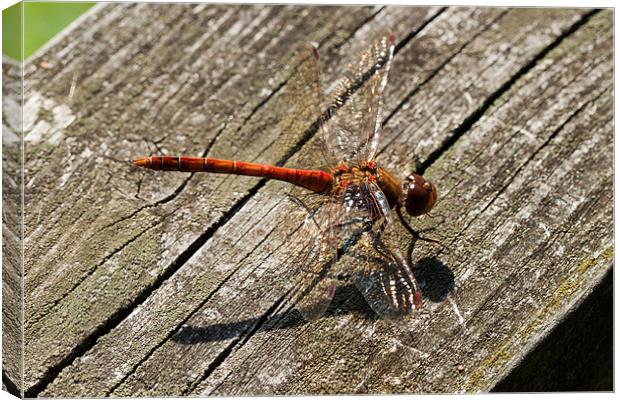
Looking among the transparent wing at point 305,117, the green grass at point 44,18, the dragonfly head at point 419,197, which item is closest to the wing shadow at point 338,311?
the dragonfly head at point 419,197

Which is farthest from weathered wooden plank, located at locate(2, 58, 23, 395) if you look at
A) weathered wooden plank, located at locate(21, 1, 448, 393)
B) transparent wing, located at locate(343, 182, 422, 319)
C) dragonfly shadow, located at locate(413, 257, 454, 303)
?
dragonfly shadow, located at locate(413, 257, 454, 303)

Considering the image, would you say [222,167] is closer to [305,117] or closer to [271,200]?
[271,200]

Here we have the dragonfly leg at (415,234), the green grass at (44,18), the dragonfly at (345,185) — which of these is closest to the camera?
the dragonfly at (345,185)

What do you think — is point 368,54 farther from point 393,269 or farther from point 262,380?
point 262,380

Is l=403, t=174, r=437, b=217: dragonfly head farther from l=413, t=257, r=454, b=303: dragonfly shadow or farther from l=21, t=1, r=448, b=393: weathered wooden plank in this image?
l=21, t=1, r=448, b=393: weathered wooden plank

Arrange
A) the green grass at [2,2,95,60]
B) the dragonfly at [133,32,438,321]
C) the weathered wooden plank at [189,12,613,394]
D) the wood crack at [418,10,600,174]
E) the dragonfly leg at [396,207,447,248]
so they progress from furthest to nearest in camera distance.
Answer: the green grass at [2,2,95,60] → the wood crack at [418,10,600,174] → the dragonfly leg at [396,207,447,248] → the dragonfly at [133,32,438,321] → the weathered wooden plank at [189,12,613,394]

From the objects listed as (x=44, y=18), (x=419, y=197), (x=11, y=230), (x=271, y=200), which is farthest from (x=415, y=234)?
(x=44, y=18)

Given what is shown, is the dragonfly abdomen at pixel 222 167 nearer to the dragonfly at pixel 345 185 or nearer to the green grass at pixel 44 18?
the dragonfly at pixel 345 185
